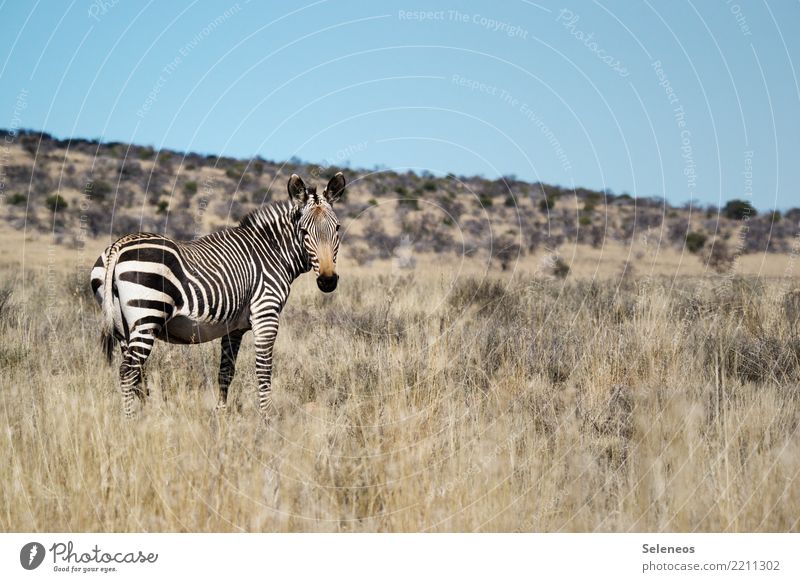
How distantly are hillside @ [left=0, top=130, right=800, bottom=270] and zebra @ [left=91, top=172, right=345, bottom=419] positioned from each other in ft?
53.1

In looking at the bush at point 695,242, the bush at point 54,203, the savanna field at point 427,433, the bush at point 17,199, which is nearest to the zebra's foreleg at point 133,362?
the savanna field at point 427,433

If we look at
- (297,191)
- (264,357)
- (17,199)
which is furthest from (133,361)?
(17,199)

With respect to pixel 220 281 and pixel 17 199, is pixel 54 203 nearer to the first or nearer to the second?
pixel 17 199

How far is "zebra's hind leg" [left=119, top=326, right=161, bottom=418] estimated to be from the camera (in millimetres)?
6805

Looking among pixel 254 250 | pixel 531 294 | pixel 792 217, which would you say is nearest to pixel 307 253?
pixel 254 250

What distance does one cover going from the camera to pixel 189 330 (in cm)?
739

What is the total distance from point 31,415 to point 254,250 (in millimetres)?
2850

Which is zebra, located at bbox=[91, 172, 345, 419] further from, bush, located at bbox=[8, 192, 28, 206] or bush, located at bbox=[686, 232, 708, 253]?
bush, located at bbox=[686, 232, 708, 253]

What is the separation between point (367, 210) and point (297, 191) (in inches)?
1261

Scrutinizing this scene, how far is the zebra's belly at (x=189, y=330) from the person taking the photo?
728cm

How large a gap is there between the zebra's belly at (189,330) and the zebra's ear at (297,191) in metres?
1.54

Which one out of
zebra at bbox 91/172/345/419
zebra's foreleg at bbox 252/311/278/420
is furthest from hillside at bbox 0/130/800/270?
zebra's foreleg at bbox 252/311/278/420

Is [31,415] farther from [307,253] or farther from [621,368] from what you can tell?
[621,368]

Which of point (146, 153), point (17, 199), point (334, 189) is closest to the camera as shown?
point (334, 189)
